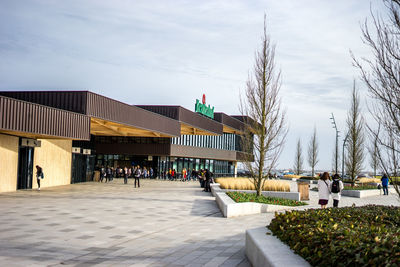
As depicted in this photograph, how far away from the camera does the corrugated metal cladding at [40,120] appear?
62.3 feet

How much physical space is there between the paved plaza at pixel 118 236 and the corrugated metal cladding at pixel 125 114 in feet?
32.0

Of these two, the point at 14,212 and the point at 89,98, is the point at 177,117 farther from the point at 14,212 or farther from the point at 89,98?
the point at 14,212

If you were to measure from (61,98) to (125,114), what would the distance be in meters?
5.08

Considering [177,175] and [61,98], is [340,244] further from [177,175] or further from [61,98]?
[177,175]

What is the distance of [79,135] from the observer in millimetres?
23922

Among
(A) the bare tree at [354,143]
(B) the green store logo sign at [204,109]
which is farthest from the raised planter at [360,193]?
(B) the green store logo sign at [204,109]

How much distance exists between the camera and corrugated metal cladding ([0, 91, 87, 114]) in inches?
969

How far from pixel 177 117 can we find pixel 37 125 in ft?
70.4

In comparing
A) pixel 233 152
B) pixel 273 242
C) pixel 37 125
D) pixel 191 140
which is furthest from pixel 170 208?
pixel 233 152

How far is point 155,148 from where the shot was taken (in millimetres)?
49250

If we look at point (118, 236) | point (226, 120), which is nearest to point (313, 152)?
point (226, 120)

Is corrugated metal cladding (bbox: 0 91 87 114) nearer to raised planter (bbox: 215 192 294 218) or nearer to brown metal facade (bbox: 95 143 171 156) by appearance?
raised planter (bbox: 215 192 294 218)

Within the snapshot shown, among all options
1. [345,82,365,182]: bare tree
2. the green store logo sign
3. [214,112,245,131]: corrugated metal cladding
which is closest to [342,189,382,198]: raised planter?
[345,82,365,182]: bare tree

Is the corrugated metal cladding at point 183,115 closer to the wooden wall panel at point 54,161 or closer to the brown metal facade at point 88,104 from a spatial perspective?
the brown metal facade at point 88,104
